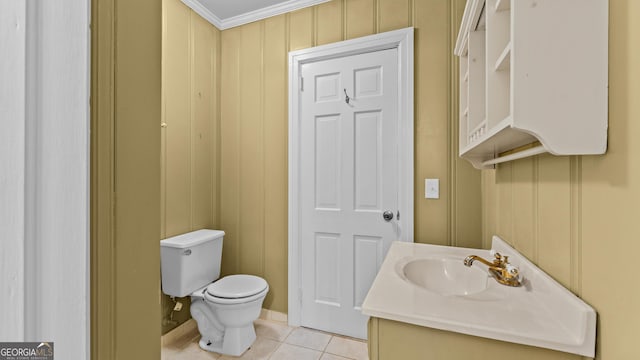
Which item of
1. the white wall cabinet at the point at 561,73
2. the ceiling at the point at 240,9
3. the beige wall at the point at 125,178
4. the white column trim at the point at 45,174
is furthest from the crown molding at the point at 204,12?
the white wall cabinet at the point at 561,73

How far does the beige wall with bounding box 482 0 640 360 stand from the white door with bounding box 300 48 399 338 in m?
1.15

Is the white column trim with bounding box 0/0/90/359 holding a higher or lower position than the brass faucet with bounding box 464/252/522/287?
higher

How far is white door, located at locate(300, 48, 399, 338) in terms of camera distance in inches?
78.7

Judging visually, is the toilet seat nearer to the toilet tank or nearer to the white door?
the toilet tank

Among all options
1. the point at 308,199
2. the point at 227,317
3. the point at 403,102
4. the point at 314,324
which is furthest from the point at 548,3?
the point at 314,324

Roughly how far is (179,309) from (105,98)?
81.6 inches

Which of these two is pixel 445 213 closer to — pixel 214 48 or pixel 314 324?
pixel 314 324

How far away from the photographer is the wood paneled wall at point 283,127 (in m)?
1.84

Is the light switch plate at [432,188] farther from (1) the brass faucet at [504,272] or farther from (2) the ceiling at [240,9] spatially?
(2) the ceiling at [240,9]

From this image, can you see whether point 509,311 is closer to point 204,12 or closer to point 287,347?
Answer: point 287,347

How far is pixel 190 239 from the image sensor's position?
2.03m

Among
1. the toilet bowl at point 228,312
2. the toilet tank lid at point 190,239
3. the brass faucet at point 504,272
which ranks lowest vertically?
the toilet bowl at point 228,312

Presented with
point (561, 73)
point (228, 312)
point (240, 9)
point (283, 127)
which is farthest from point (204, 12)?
point (561, 73)

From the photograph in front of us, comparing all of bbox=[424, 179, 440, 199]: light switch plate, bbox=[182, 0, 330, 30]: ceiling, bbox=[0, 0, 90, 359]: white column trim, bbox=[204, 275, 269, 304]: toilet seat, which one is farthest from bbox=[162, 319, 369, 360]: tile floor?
bbox=[182, 0, 330, 30]: ceiling
